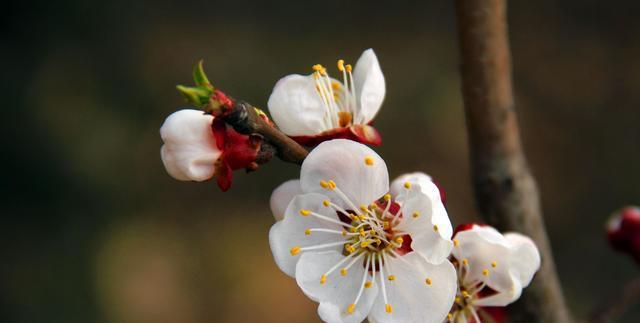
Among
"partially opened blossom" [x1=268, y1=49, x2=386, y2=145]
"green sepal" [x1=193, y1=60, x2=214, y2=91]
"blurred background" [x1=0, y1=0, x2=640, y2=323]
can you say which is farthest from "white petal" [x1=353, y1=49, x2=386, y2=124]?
"blurred background" [x1=0, y1=0, x2=640, y2=323]

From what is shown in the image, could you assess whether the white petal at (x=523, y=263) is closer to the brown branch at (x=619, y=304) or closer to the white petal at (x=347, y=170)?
the white petal at (x=347, y=170)

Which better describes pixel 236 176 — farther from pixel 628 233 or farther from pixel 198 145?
pixel 198 145

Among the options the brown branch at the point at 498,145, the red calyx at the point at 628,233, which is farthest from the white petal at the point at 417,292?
the red calyx at the point at 628,233

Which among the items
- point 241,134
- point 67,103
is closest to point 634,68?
point 67,103

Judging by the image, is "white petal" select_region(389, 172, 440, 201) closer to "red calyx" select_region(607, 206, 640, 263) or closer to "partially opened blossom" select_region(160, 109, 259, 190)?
"partially opened blossom" select_region(160, 109, 259, 190)

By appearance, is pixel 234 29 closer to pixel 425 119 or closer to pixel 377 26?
pixel 377 26

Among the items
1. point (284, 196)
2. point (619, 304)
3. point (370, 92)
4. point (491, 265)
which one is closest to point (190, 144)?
point (284, 196)
